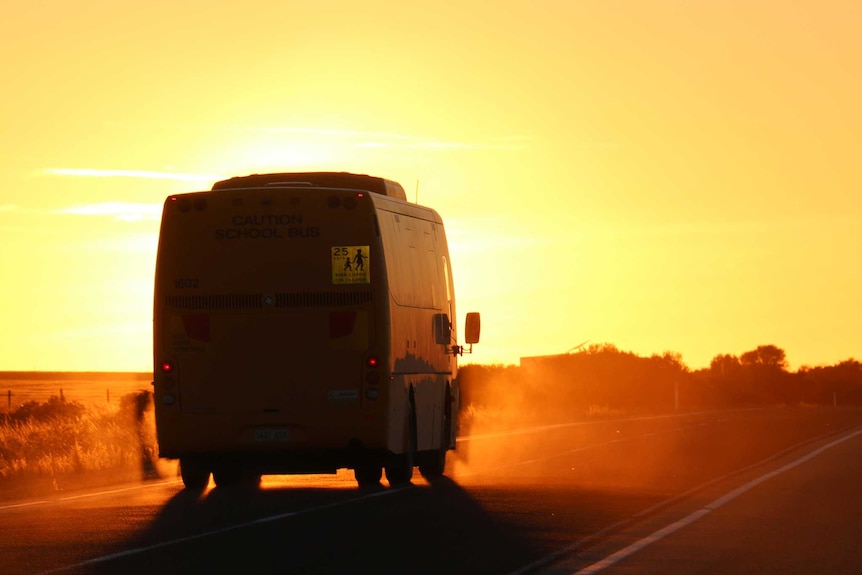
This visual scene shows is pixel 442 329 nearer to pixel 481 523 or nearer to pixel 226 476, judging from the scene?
pixel 226 476

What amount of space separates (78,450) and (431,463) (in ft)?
24.7

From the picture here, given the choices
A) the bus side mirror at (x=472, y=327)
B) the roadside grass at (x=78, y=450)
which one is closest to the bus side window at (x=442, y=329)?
the bus side mirror at (x=472, y=327)

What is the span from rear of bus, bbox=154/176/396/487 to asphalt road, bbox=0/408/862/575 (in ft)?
2.89

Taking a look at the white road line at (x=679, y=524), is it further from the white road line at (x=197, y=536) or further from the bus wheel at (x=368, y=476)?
the bus wheel at (x=368, y=476)

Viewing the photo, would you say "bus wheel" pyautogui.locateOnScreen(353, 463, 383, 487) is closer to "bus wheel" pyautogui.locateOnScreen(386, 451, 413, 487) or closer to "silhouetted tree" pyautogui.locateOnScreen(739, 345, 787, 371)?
"bus wheel" pyautogui.locateOnScreen(386, 451, 413, 487)

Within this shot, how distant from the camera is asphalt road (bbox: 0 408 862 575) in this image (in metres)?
12.6

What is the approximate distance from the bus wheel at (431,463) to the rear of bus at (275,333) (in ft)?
13.1

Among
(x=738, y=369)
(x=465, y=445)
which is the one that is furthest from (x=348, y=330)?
(x=738, y=369)

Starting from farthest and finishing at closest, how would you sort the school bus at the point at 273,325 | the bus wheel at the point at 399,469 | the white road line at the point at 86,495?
the bus wheel at the point at 399,469 → the school bus at the point at 273,325 → the white road line at the point at 86,495

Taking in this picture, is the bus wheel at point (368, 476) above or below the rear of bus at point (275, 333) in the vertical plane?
below

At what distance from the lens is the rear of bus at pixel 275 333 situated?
18953 mm

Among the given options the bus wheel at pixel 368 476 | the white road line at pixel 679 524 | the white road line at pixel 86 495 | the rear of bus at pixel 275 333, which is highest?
the rear of bus at pixel 275 333

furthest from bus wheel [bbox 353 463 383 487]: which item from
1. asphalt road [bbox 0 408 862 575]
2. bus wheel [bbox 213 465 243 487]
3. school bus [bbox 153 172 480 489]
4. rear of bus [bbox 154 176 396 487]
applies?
rear of bus [bbox 154 176 396 487]

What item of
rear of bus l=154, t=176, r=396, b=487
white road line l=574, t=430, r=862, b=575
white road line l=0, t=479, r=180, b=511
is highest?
rear of bus l=154, t=176, r=396, b=487
